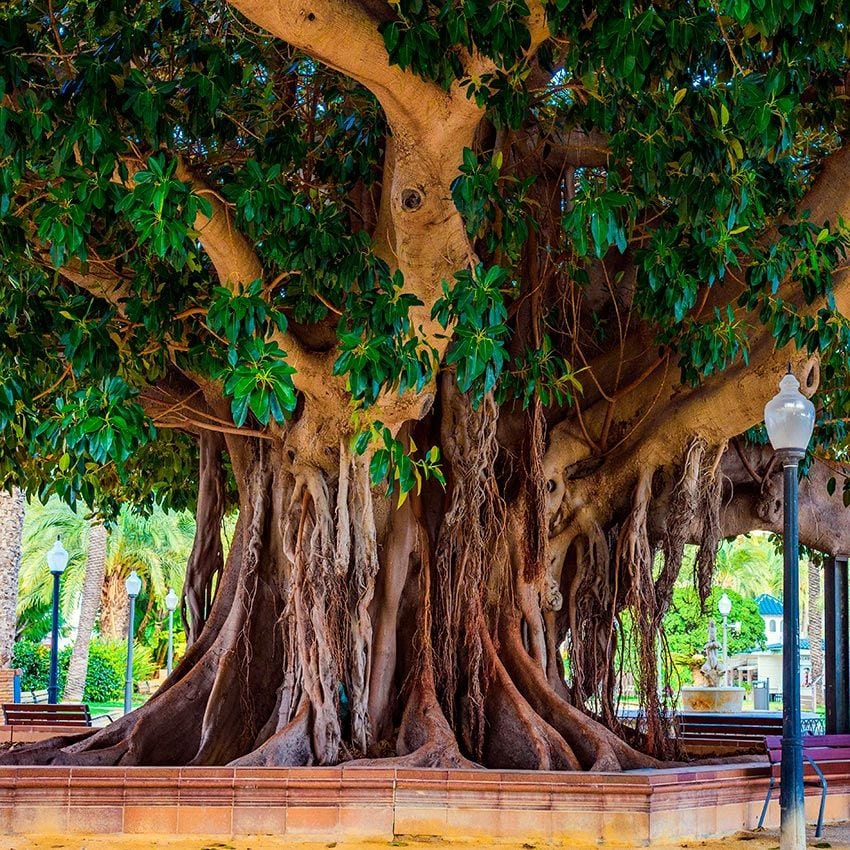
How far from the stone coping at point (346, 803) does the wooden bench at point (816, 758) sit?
1089 millimetres

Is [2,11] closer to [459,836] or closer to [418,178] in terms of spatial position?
[418,178]

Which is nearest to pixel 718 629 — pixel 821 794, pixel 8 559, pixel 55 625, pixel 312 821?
pixel 8 559

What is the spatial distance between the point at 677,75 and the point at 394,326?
2.02 meters

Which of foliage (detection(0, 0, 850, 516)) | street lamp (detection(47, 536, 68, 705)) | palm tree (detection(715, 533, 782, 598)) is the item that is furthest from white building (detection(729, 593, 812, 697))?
foliage (detection(0, 0, 850, 516))

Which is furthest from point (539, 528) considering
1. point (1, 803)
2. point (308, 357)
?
point (1, 803)

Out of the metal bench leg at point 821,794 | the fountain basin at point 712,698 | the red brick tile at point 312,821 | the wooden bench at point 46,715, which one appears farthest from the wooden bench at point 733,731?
the fountain basin at point 712,698

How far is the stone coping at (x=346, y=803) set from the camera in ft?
23.5

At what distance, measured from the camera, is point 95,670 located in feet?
99.8

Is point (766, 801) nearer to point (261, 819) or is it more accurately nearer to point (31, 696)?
point (261, 819)

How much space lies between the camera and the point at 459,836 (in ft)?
23.9

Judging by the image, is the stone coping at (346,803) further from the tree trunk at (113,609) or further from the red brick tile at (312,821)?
the tree trunk at (113,609)

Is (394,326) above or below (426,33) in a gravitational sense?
below

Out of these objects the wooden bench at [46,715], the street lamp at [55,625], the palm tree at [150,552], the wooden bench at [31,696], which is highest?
the palm tree at [150,552]

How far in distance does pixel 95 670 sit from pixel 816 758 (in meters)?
24.5
